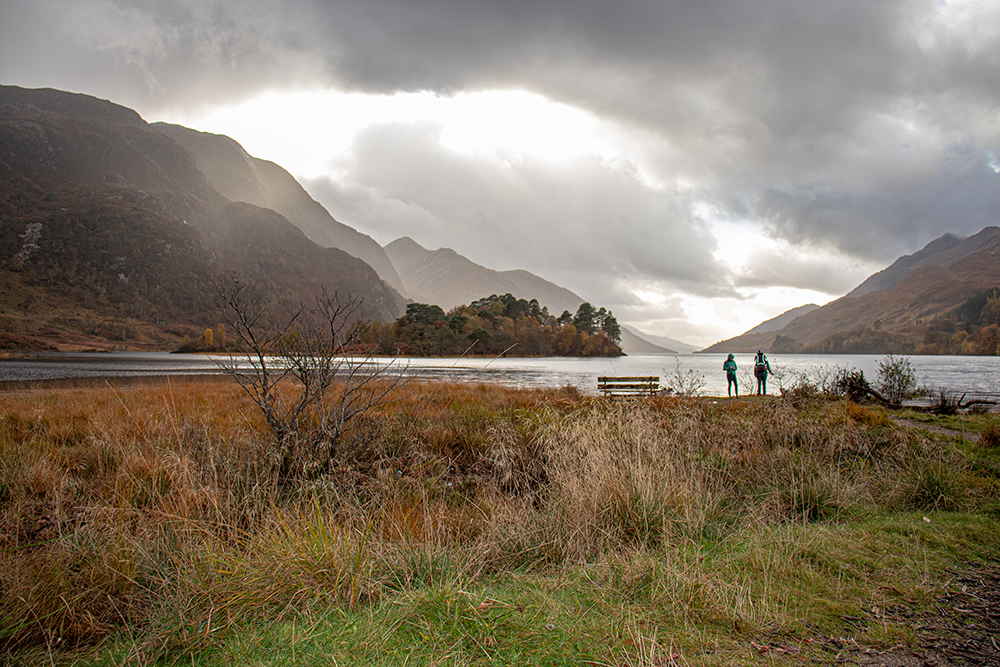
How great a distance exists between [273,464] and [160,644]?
3.42 m

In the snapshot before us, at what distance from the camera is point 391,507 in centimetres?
524

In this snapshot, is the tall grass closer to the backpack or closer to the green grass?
the green grass

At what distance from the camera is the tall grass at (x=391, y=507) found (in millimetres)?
2805

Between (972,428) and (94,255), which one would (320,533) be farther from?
(94,255)

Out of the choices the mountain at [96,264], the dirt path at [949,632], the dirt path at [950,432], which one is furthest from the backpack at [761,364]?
the mountain at [96,264]

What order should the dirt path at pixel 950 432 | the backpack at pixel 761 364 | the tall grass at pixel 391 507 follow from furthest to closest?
1. the backpack at pixel 761 364
2. the dirt path at pixel 950 432
3. the tall grass at pixel 391 507

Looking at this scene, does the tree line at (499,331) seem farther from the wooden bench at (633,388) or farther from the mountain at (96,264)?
the wooden bench at (633,388)

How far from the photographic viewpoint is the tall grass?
2.80 meters

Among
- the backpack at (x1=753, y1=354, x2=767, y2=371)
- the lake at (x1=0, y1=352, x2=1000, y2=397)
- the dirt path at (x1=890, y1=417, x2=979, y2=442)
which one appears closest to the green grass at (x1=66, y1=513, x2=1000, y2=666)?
the lake at (x1=0, y1=352, x2=1000, y2=397)

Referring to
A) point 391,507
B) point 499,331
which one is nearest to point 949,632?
point 391,507

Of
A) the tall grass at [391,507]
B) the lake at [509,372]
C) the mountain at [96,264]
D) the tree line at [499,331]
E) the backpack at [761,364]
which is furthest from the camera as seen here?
the mountain at [96,264]

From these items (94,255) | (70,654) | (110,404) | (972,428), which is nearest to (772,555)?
(70,654)

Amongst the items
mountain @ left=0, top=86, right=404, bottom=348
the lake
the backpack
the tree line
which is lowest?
the lake

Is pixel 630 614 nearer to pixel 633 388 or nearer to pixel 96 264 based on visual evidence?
pixel 633 388
